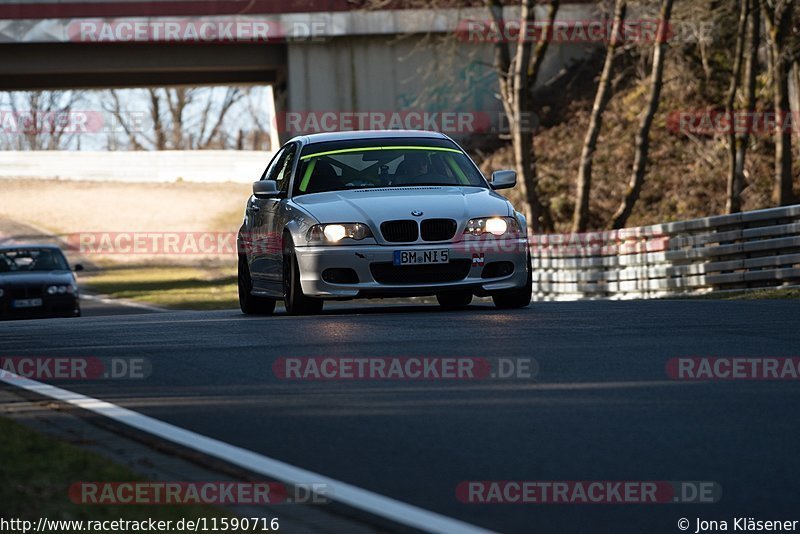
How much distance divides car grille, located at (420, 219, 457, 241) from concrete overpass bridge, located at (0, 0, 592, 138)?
33073 mm

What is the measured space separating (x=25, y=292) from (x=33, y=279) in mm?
371

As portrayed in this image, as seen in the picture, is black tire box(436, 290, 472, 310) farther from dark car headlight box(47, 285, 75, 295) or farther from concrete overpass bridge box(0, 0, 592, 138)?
concrete overpass bridge box(0, 0, 592, 138)

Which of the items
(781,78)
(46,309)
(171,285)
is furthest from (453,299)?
(171,285)

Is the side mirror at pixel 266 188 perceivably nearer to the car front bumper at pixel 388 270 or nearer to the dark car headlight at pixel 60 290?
the car front bumper at pixel 388 270

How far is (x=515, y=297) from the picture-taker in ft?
46.3

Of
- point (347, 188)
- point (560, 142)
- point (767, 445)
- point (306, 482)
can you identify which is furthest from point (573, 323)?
A: point (560, 142)

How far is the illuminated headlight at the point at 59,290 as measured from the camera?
83.9ft

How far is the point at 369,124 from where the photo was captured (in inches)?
1940

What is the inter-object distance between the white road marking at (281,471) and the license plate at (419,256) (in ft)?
16.7

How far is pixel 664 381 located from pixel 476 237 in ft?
16.9

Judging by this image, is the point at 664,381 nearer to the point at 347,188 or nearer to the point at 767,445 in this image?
the point at 767,445

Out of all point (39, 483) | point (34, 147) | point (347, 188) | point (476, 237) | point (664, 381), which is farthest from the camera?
point (34, 147)

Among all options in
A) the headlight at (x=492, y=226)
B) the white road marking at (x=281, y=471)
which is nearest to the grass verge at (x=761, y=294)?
the headlight at (x=492, y=226)

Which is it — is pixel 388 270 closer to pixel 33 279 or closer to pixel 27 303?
pixel 27 303
